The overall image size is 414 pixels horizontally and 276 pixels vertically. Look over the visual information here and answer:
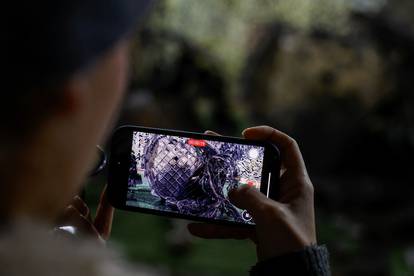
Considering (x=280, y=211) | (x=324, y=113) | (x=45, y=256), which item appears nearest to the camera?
(x=45, y=256)

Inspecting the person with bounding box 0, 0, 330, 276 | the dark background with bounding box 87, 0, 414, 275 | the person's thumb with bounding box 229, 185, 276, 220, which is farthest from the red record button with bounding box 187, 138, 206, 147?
the dark background with bounding box 87, 0, 414, 275

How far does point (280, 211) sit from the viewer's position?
2.34ft

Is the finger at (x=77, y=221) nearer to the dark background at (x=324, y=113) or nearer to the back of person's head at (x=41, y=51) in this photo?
the back of person's head at (x=41, y=51)

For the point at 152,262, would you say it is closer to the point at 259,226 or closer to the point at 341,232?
the point at 341,232

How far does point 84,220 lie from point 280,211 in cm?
23

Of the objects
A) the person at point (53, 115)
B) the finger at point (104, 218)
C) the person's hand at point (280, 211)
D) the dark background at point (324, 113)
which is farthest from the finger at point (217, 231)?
the dark background at point (324, 113)

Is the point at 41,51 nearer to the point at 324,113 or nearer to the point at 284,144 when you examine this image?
the point at 284,144

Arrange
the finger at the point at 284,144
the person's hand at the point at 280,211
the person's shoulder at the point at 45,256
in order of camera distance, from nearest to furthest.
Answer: the person's shoulder at the point at 45,256, the person's hand at the point at 280,211, the finger at the point at 284,144

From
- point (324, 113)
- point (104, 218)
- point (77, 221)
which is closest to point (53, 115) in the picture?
point (77, 221)

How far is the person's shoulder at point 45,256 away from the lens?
0.33 m

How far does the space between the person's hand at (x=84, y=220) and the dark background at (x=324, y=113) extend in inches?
74.9

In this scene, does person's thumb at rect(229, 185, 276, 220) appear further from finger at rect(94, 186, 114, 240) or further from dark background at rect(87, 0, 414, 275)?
dark background at rect(87, 0, 414, 275)

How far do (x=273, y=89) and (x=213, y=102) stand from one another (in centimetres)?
91

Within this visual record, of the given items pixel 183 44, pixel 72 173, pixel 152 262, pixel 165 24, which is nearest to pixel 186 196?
pixel 72 173
